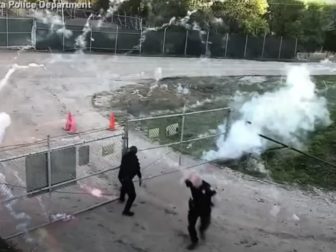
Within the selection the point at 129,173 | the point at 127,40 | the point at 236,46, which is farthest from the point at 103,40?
the point at 129,173

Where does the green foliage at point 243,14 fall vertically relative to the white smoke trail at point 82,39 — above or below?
above

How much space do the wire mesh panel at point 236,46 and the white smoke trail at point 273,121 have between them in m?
13.6

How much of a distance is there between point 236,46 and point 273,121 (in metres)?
18.8

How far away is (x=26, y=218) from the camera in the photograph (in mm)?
8758

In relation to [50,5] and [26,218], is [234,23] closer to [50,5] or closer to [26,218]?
[50,5]

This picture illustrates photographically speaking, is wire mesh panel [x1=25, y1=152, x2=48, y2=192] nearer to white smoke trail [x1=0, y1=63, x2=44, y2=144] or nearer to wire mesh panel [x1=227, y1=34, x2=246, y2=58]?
white smoke trail [x1=0, y1=63, x2=44, y2=144]

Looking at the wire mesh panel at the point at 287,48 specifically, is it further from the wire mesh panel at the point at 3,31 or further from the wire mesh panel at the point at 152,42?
the wire mesh panel at the point at 3,31

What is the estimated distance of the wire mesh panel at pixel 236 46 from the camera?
32688mm

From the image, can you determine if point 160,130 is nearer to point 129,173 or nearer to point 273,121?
point 273,121

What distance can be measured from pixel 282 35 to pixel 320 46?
3003mm

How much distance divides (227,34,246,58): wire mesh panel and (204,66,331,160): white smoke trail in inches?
535

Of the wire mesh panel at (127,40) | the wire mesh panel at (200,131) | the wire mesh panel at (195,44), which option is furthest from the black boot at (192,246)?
the wire mesh panel at (195,44)

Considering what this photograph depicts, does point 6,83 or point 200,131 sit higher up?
point 6,83

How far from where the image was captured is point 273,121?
48.6 feet
